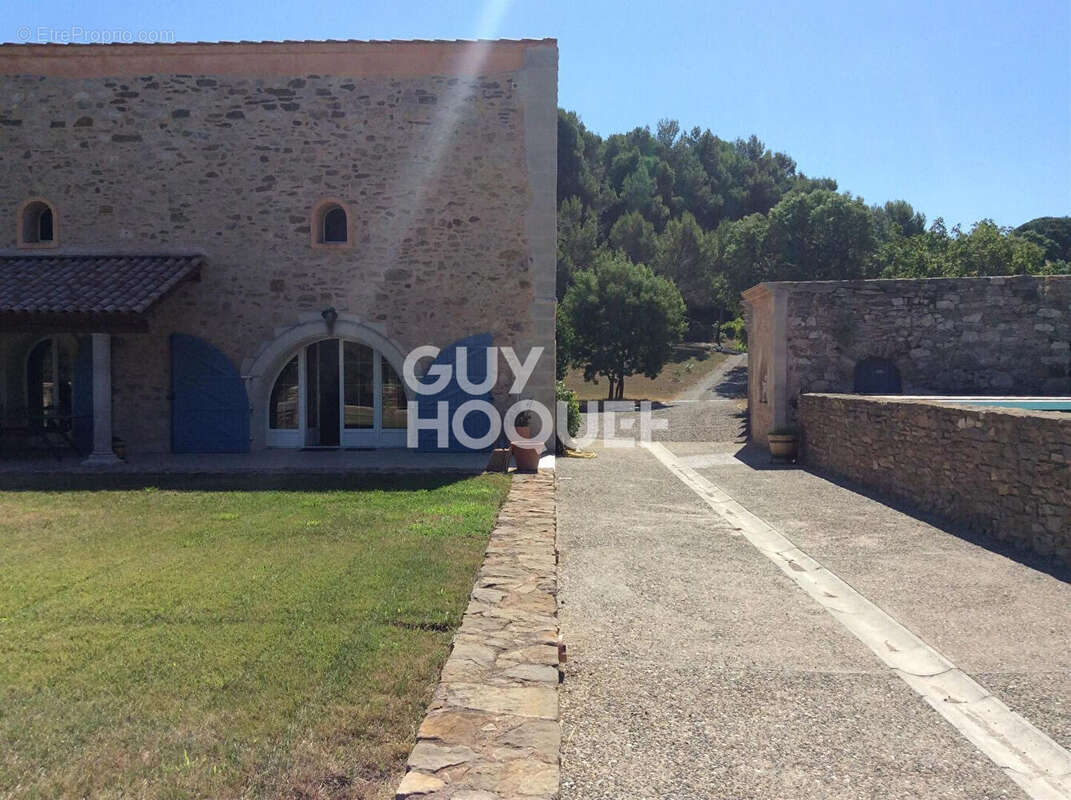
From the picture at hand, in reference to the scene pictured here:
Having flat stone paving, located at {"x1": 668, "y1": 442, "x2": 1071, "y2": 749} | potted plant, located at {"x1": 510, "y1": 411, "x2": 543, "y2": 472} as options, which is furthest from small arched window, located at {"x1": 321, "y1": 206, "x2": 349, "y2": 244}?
flat stone paving, located at {"x1": 668, "y1": 442, "x2": 1071, "y2": 749}

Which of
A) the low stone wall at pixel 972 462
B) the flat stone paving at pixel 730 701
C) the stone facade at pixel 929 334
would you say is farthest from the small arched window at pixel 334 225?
the flat stone paving at pixel 730 701

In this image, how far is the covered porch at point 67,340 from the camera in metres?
10.9

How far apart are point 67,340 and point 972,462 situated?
1269 cm

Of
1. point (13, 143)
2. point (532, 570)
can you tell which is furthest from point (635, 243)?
point (532, 570)

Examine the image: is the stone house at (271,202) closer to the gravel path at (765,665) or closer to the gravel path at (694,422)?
the gravel path at (765,665)

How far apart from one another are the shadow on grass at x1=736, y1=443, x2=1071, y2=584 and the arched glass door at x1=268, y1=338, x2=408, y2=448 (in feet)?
21.3

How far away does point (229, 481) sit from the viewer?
9766 millimetres

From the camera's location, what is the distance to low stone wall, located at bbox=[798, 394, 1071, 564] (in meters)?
6.18

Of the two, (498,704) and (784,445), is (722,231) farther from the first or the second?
(498,704)

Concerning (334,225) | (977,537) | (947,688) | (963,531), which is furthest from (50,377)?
(947,688)

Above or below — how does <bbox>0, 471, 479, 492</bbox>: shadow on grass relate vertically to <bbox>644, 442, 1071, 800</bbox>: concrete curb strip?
above

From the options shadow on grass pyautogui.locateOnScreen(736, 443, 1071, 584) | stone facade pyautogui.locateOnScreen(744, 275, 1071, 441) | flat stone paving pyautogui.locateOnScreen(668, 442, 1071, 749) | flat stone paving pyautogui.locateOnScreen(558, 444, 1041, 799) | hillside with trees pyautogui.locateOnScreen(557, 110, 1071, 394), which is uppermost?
hillside with trees pyautogui.locateOnScreen(557, 110, 1071, 394)

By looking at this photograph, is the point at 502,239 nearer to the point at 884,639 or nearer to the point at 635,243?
the point at 884,639

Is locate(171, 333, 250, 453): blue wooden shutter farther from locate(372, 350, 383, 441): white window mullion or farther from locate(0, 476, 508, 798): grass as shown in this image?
locate(0, 476, 508, 798): grass
